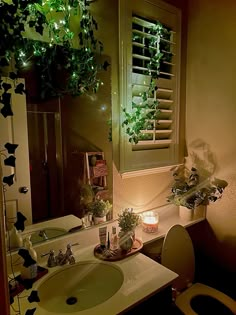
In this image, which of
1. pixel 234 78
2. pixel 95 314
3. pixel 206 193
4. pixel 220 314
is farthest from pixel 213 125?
pixel 95 314

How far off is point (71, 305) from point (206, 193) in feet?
3.73

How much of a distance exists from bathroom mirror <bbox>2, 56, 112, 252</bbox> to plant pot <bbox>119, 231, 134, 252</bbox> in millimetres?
262

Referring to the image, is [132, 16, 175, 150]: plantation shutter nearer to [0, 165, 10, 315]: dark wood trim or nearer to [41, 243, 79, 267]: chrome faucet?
[41, 243, 79, 267]: chrome faucet

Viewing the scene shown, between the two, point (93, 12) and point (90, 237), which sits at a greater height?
point (93, 12)

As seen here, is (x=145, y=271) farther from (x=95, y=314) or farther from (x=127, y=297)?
(x=95, y=314)

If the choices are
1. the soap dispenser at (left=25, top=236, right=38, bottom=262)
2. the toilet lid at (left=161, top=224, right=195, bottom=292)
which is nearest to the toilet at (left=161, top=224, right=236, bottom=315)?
the toilet lid at (left=161, top=224, right=195, bottom=292)

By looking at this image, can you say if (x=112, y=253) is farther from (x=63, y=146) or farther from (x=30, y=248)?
(x=63, y=146)

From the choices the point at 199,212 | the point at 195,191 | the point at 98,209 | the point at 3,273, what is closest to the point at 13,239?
the point at 98,209

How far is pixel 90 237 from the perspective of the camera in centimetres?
136

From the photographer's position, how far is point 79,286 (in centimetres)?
114

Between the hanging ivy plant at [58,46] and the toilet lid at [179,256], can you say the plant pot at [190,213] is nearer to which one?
the toilet lid at [179,256]

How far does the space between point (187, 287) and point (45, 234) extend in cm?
100

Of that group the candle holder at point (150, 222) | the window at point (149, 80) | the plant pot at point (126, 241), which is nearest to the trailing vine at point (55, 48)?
the window at point (149, 80)

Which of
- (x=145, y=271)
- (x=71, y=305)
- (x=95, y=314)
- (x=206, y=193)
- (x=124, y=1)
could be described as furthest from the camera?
(x=206, y=193)
